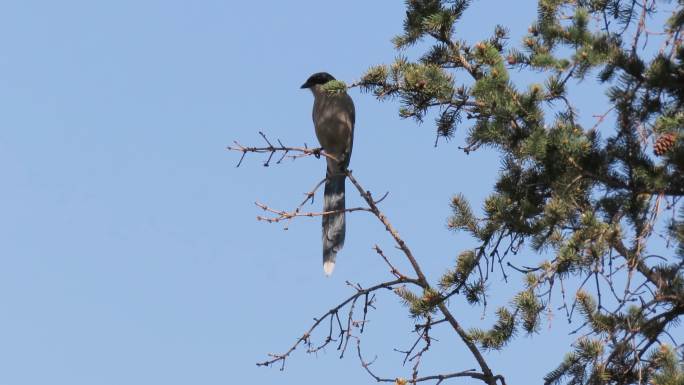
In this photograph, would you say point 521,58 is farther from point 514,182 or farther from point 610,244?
point 610,244

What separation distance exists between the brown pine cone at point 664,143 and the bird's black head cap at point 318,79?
165 inches

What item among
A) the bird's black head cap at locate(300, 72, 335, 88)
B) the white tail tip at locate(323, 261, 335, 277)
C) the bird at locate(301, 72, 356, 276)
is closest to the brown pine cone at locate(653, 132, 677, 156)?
the white tail tip at locate(323, 261, 335, 277)

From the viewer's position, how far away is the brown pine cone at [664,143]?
3.46 m

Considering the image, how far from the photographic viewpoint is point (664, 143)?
3.50 metres

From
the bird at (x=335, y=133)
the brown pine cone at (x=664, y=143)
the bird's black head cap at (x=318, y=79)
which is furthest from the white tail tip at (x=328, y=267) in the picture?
the brown pine cone at (x=664, y=143)

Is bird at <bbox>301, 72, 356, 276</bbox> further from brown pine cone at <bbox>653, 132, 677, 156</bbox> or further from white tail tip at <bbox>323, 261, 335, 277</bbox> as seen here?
brown pine cone at <bbox>653, 132, 677, 156</bbox>

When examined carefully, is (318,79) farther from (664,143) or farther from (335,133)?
(664,143)

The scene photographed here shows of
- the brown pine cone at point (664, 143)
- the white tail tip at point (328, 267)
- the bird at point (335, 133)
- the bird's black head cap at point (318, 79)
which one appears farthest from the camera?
the bird's black head cap at point (318, 79)

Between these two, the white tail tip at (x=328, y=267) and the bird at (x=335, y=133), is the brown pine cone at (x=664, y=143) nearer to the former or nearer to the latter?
the white tail tip at (x=328, y=267)

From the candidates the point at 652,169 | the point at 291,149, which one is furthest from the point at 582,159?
the point at 291,149

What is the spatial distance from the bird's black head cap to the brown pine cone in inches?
165

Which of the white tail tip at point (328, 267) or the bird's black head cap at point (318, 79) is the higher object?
the bird's black head cap at point (318, 79)

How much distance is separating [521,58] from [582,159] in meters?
0.64

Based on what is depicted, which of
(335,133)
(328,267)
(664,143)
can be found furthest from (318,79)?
(664,143)
